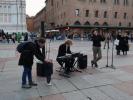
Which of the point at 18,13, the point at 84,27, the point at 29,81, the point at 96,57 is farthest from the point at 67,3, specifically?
the point at 29,81

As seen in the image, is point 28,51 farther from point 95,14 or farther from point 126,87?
point 95,14

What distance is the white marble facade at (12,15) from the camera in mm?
71875

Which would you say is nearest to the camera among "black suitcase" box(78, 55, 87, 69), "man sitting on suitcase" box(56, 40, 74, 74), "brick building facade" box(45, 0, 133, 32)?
"man sitting on suitcase" box(56, 40, 74, 74)

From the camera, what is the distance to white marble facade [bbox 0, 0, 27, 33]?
236 feet

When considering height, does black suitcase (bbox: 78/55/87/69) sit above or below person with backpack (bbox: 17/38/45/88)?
below

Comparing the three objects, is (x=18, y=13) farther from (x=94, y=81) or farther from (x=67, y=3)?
(x=94, y=81)

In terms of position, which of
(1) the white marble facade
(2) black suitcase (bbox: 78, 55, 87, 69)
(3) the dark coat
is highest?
(1) the white marble facade

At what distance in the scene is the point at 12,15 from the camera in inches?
2921

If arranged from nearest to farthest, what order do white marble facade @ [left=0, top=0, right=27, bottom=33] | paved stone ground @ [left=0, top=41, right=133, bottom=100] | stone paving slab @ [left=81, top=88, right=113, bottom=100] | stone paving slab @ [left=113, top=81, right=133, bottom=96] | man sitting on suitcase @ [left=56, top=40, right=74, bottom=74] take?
1. stone paving slab @ [left=81, top=88, right=113, bottom=100]
2. paved stone ground @ [left=0, top=41, right=133, bottom=100]
3. stone paving slab @ [left=113, top=81, right=133, bottom=96]
4. man sitting on suitcase @ [left=56, top=40, right=74, bottom=74]
5. white marble facade @ [left=0, top=0, right=27, bottom=33]

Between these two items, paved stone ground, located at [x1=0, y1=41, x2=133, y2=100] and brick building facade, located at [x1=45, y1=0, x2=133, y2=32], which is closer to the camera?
paved stone ground, located at [x1=0, y1=41, x2=133, y2=100]

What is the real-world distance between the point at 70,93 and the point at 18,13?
66.5 metres

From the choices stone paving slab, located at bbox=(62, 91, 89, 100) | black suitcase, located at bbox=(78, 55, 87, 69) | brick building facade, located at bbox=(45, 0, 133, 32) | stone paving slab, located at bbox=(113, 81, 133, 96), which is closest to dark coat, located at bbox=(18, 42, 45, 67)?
stone paving slab, located at bbox=(62, 91, 89, 100)

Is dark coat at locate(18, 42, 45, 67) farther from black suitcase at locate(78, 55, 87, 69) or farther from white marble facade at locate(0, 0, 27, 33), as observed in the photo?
white marble facade at locate(0, 0, 27, 33)

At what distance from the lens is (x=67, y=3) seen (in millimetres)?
68375
